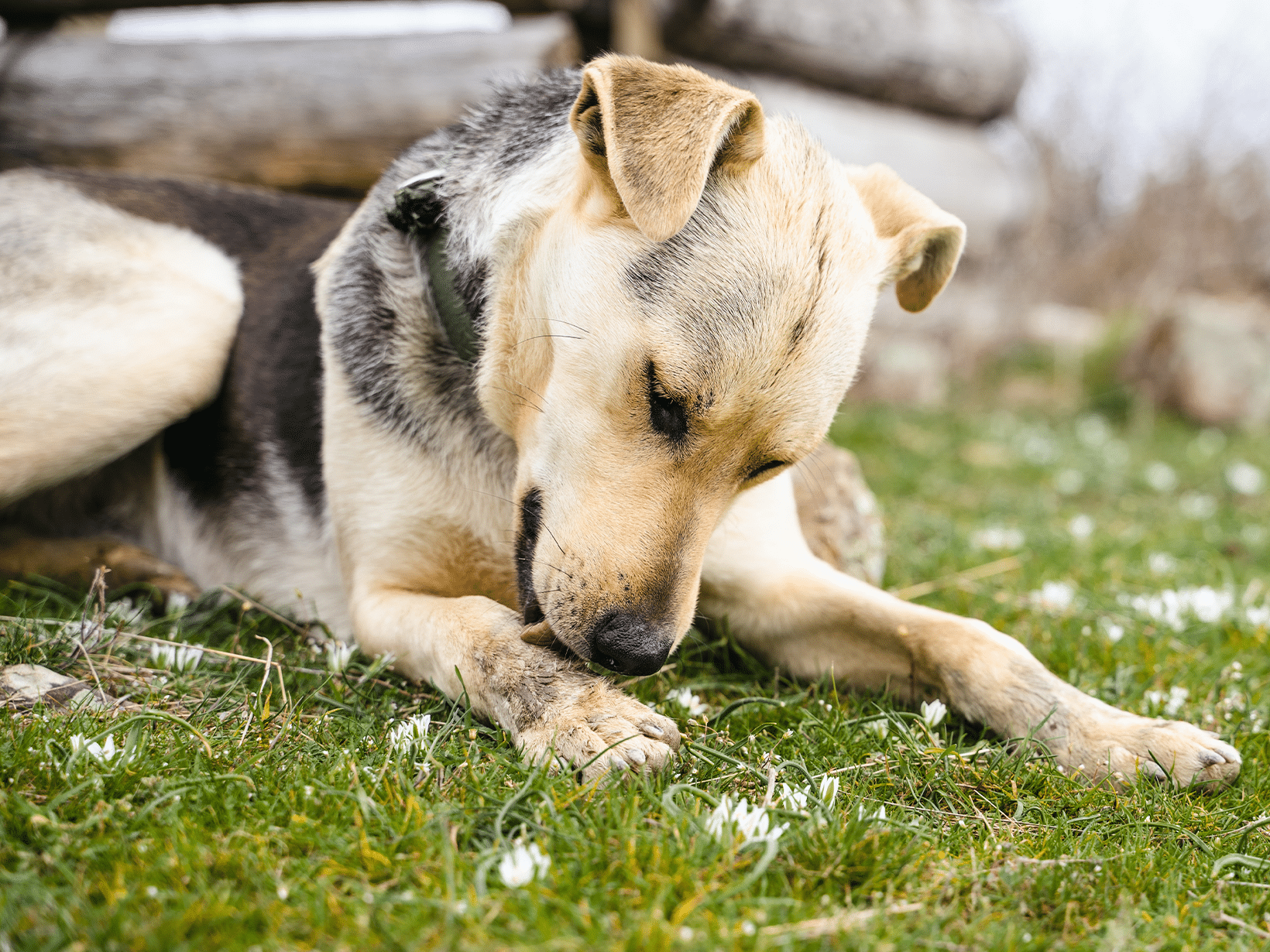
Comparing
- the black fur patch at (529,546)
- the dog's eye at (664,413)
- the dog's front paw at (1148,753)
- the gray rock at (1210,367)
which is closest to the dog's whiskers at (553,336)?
the dog's eye at (664,413)

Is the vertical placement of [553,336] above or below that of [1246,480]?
above

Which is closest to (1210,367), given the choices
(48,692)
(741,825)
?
(741,825)

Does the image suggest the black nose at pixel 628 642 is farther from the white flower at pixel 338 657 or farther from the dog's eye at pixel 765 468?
the white flower at pixel 338 657

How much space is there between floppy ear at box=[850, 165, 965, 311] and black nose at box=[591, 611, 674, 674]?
1.48 meters

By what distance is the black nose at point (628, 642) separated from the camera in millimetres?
2193

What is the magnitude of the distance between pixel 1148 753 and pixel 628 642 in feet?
4.51

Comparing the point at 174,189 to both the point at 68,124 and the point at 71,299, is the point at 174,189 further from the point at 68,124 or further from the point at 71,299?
the point at 68,124

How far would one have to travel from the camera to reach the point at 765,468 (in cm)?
259

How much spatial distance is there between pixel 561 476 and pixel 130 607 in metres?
1.69

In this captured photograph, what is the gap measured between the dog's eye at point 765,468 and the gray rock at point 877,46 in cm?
480

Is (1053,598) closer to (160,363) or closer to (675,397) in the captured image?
(675,397)

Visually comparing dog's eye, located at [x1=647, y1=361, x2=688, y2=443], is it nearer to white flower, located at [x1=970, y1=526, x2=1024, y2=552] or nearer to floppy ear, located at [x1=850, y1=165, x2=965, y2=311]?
floppy ear, located at [x1=850, y1=165, x2=965, y2=311]

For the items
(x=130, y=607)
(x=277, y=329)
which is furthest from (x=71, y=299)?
(x=130, y=607)

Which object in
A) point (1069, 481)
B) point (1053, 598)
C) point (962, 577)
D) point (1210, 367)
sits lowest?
point (1069, 481)
